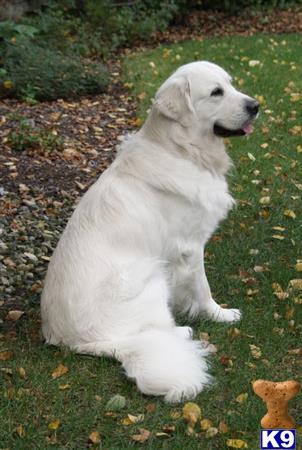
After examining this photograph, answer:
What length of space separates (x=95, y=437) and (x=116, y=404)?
26cm

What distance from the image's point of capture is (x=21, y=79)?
9414mm

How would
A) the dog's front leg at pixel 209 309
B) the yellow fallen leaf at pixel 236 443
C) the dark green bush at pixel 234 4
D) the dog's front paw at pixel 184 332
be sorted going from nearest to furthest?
the yellow fallen leaf at pixel 236 443, the dog's front paw at pixel 184 332, the dog's front leg at pixel 209 309, the dark green bush at pixel 234 4

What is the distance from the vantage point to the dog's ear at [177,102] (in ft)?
13.7

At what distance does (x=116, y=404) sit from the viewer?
3635 mm

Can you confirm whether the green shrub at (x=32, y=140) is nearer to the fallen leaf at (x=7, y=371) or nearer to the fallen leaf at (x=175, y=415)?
the fallen leaf at (x=7, y=371)

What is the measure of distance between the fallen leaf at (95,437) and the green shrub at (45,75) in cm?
633

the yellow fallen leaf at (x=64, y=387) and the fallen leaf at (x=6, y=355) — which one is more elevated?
the yellow fallen leaf at (x=64, y=387)

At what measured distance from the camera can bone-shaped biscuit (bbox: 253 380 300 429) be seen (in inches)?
115

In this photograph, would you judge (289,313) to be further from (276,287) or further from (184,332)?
(184,332)

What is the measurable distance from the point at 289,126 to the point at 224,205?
412 cm

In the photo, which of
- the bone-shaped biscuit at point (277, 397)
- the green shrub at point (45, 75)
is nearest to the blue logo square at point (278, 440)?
the bone-shaped biscuit at point (277, 397)

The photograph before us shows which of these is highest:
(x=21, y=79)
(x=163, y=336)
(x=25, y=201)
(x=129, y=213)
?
(x=129, y=213)

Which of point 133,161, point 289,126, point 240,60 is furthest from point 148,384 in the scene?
point 240,60

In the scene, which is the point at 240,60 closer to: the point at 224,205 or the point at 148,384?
→ the point at 224,205
